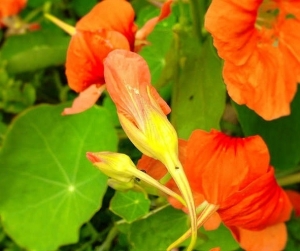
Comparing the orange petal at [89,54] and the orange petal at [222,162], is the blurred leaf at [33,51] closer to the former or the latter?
the orange petal at [89,54]

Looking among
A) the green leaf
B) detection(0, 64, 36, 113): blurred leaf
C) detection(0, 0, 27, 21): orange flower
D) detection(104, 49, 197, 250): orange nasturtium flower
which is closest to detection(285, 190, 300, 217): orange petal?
the green leaf

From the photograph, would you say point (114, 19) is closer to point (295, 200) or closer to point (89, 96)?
point (89, 96)

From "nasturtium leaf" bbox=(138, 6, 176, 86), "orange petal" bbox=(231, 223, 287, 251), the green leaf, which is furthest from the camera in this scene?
"nasturtium leaf" bbox=(138, 6, 176, 86)

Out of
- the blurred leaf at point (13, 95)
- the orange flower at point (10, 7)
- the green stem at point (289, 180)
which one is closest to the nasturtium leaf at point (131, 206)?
the green stem at point (289, 180)

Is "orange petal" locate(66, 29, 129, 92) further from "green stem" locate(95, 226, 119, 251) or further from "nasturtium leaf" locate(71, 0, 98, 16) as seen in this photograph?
"nasturtium leaf" locate(71, 0, 98, 16)

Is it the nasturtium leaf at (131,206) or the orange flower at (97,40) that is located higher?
the orange flower at (97,40)

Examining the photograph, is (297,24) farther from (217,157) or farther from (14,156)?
(14,156)
